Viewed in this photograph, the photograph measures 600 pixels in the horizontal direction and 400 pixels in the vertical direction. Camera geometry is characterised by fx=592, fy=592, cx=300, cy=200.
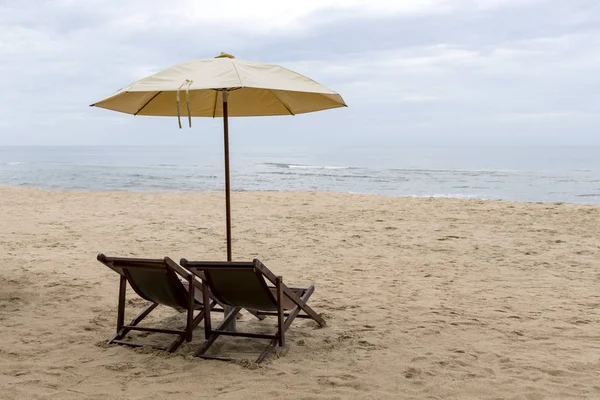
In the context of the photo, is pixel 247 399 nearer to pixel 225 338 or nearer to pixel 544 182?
pixel 225 338

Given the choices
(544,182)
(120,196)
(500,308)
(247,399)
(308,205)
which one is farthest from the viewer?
(544,182)

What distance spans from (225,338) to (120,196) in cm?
1259

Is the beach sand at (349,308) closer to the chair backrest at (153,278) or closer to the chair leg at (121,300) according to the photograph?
the chair leg at (121,300)

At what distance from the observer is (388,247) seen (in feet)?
29.2

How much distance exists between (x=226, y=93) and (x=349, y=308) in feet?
7.83

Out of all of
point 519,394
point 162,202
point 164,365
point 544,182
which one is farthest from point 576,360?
point 544,182

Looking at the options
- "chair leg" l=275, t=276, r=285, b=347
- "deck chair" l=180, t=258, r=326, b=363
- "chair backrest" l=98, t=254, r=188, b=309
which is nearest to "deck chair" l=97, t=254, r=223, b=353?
"chair backrest" l=98, t=254, r=188, b=309

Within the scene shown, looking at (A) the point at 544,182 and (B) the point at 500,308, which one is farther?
(A) the point at 544,182

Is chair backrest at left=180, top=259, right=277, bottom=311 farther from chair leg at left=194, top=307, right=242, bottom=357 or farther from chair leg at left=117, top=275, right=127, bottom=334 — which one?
chair leg at left=117, top=275, right=127, bottom=334

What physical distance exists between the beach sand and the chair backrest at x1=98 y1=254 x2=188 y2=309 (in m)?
0.40

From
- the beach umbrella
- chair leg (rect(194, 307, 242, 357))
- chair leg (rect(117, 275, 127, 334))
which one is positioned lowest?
chair leg (rect(194, 307, 242, 357))

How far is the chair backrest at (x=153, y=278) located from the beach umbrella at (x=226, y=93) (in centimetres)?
58

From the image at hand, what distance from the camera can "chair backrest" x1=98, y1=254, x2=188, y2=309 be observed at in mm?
4062

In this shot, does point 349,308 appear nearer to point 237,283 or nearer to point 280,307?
point 280,307
